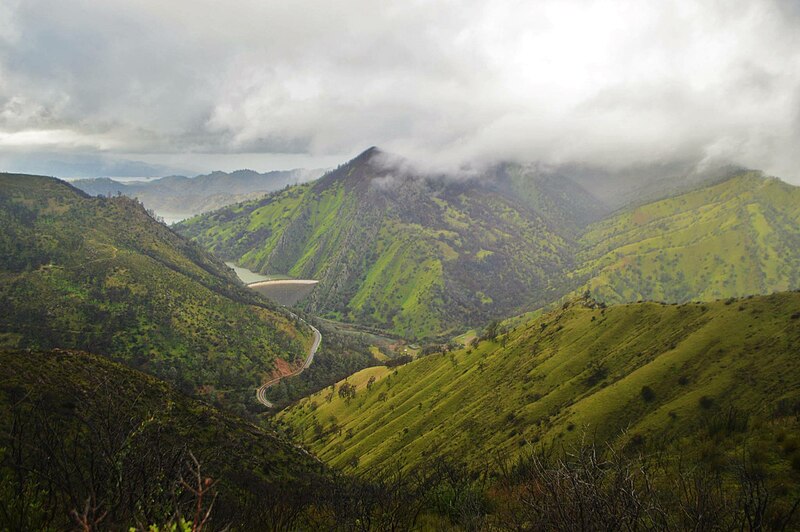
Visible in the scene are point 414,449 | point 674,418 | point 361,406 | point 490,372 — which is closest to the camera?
point 674,418

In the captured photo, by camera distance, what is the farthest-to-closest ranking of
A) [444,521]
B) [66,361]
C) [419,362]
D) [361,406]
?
[419,362] < [361,406] < [66,361] < [444,521]

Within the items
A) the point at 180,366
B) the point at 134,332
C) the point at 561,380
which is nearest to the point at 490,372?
the point at 561,380

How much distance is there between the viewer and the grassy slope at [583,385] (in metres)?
71.9

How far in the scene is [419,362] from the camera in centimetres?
18788

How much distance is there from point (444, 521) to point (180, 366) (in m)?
197

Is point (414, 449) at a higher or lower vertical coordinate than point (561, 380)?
lower

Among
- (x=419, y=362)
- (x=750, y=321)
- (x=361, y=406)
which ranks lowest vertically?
(x=361, y=406)

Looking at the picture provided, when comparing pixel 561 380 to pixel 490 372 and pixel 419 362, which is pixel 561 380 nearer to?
pixel 490 372

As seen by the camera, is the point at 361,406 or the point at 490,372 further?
the point at 361,406

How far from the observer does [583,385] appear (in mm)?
103000

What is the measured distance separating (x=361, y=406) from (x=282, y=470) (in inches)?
3647

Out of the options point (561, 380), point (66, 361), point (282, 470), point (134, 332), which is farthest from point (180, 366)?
point (561, 380)

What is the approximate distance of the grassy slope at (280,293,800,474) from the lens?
7188 centimetres

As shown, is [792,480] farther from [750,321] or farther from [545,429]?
[750,321]
